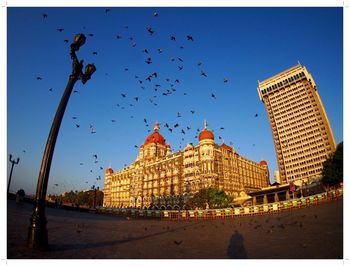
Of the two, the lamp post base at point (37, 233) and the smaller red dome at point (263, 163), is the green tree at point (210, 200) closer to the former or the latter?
the lamp post base at point (37, 233)

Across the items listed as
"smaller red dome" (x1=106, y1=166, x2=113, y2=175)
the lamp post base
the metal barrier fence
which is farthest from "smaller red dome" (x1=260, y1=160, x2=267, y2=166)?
the lamp post base

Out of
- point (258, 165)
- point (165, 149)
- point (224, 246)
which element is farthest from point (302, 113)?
point (224, 246)

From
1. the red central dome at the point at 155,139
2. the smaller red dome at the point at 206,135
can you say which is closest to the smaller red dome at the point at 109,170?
the red central dome at the point at 155,139

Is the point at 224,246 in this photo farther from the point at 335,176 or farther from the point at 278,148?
the point at 278,148

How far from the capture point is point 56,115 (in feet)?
22.6

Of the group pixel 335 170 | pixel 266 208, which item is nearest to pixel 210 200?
pixel 335 170

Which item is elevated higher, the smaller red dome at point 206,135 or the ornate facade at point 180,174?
the smaller red dome at point 206,135

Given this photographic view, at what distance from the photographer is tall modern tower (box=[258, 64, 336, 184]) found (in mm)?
78312

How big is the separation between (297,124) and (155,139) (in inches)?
1924

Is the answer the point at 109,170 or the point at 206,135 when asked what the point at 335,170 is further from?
the point at 109,170

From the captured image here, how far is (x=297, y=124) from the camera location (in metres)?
85.6

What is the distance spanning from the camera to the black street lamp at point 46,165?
6.05m

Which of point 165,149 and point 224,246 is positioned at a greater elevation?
point 165,149
